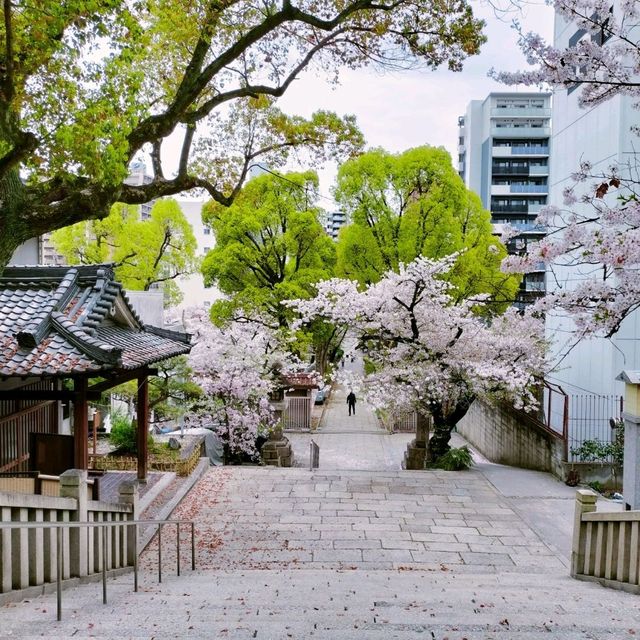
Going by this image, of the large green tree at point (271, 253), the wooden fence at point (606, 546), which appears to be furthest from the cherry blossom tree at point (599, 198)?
the large green tree at point (271, 253)

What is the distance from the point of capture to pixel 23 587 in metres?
5.79

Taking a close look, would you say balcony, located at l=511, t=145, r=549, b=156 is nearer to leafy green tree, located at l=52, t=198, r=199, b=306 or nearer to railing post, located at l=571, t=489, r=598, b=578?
leafy green tree, located at l=52, t=198, r=199, b=306

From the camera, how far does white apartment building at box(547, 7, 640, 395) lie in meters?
14.7

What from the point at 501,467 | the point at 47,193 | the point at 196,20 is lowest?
the point at 501,467

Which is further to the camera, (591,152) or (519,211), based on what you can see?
(519,211)

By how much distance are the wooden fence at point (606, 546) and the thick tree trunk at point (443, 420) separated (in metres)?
8.47

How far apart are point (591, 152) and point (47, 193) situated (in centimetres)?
1427

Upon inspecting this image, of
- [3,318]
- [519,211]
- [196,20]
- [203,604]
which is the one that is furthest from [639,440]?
[519,211]

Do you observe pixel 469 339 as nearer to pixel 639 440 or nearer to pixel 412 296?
pixel 412 296

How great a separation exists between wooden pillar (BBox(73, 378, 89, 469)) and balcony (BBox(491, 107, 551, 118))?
4741 cm

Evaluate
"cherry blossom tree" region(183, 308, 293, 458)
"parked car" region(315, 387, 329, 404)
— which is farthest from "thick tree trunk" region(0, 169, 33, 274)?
"parked car" region(315, 387, 329, 404)

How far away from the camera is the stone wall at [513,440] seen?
15.7 metres

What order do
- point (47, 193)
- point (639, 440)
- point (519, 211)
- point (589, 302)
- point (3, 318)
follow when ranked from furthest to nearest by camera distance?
1. point (519, 211)
2. point (639, 440)
3. point (3, 318)
4. point (589, 302)
5. point (47, 193)

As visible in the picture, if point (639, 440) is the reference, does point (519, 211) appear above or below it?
above
